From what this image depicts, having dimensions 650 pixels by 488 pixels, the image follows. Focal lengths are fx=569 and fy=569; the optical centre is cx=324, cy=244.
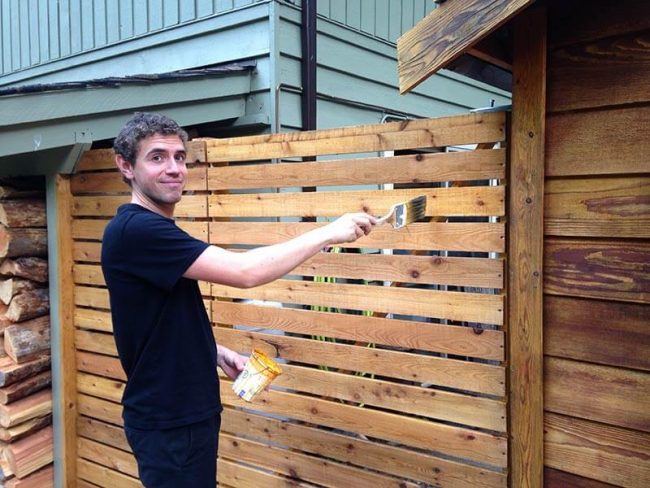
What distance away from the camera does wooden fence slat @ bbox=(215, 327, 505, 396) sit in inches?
89.3

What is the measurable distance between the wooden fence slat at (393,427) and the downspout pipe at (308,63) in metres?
2.12

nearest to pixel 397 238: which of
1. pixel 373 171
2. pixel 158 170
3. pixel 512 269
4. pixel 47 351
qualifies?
pixel 373 171

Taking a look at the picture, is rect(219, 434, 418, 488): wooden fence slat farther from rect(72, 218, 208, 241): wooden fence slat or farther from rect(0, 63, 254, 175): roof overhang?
rect(0, 63, 254, 175): roof overhang

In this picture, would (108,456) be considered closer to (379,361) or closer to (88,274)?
(88,274)

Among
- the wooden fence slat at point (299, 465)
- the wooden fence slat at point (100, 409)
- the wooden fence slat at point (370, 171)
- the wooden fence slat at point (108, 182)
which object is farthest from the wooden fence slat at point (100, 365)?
the wooden fence slat at point (370, 171)

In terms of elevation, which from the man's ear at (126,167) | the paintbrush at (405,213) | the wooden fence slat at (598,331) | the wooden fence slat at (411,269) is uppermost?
the man's ear at (126,167)

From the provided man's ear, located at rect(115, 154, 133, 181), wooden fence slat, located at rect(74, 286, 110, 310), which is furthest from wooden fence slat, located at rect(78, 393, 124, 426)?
man's ear, located at rect(115, 154, 133, 181)

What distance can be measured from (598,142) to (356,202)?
1.01 meters

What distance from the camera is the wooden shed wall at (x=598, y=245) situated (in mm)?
1844

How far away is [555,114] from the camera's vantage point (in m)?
2.00

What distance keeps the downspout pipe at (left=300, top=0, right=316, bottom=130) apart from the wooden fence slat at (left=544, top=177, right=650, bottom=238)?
7.92 feet

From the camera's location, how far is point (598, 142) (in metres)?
1.91

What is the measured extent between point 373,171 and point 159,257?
3.50 feet

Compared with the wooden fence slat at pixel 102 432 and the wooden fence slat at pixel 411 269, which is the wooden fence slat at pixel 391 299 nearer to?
the wooden fence slat at pixel 411 269
